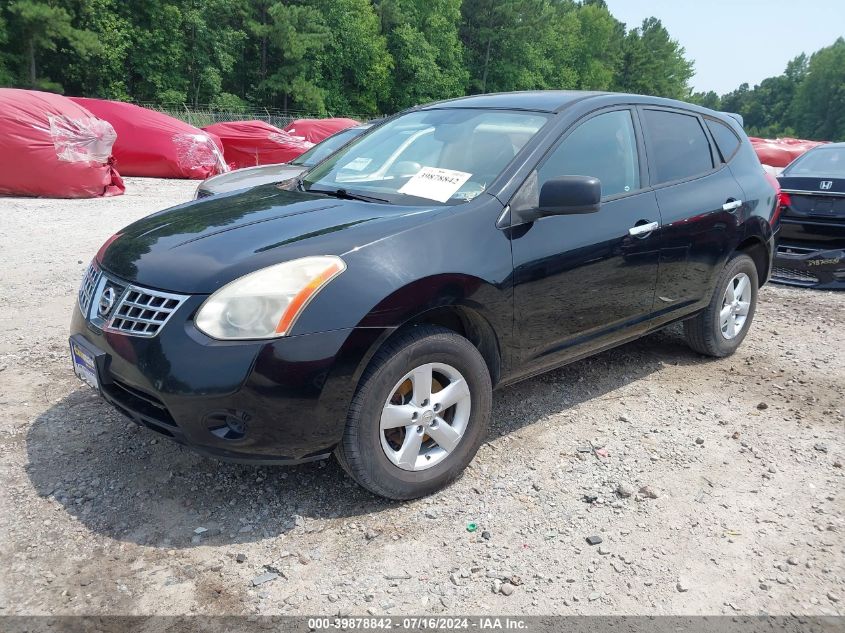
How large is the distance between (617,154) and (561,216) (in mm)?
755

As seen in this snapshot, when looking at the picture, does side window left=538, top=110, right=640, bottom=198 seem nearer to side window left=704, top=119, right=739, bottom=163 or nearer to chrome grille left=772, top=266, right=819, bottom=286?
side window left=704, top=119, right=739, bottom=163

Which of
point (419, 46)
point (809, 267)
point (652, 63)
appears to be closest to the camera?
point (809, 267)

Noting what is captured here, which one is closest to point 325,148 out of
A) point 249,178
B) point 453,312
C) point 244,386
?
point 249,178

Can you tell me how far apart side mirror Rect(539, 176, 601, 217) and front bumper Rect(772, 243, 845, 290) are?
525 cm

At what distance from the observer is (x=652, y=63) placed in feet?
280

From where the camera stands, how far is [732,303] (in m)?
4.81

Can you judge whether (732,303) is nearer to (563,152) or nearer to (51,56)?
(563,152)

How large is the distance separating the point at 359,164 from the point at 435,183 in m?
0.75

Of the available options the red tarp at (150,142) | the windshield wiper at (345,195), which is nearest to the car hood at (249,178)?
the windshield wiper at (345,195)

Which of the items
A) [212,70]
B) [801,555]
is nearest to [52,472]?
[801,555]

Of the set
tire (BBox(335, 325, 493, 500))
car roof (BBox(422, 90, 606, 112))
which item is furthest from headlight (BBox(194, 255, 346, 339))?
car roof (BBox(422, 90, 606, 112))

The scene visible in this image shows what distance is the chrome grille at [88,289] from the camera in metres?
2.93

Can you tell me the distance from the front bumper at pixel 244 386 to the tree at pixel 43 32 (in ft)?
117

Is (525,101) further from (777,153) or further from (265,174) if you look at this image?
(777,153)
